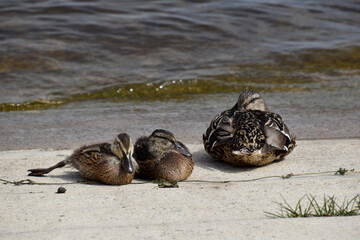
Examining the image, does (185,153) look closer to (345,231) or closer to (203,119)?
(345,231)

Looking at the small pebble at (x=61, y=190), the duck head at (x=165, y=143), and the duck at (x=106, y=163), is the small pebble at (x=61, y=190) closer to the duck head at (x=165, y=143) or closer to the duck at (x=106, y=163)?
the duck at (x=106, y=163)

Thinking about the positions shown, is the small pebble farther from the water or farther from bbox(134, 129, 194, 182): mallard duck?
the water

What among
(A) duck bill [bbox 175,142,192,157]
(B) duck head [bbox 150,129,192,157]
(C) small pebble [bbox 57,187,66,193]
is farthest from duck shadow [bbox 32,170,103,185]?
(A) duck bill [bbox 175,142,192,157]

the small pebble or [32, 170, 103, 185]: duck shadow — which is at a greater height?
the small pebble

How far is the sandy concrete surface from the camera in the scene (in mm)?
4125

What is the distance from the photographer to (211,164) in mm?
7117

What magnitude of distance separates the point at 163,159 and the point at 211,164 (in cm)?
100

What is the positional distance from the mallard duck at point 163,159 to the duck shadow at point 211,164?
59cm

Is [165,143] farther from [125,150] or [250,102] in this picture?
[250,102]

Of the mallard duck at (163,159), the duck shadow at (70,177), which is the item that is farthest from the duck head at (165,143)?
the duck shadow at (70,177)

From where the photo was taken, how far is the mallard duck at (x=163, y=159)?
20.3 feet

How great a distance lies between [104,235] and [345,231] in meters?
1.67

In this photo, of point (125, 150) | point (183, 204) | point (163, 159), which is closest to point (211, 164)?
point (163, 159)

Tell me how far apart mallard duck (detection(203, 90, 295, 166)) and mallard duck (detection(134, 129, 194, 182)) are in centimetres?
57
